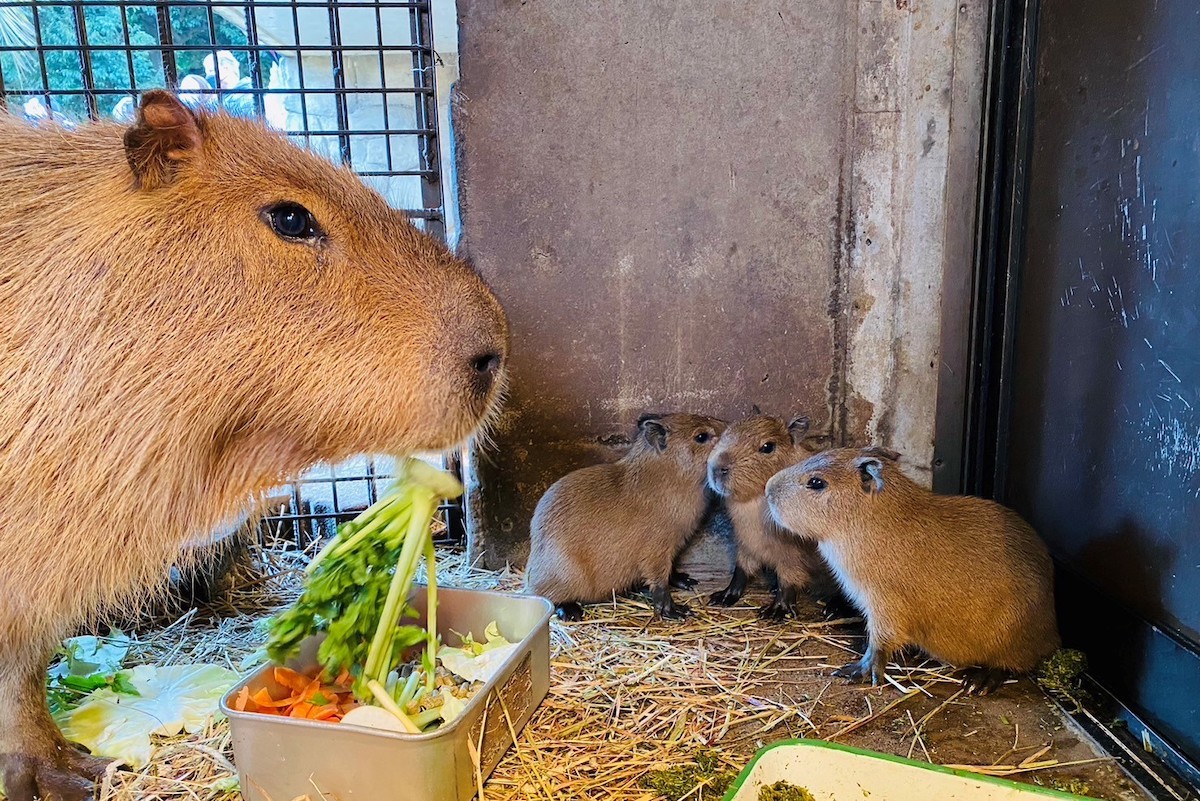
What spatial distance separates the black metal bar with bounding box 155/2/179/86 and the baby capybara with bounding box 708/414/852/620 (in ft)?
7.73

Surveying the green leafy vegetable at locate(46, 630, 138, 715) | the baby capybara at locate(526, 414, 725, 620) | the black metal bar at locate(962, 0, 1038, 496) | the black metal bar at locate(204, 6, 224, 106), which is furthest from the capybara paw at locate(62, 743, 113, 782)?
the black metal bar at locate(962, 0, 1038, 496)

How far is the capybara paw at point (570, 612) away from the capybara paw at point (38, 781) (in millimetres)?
1439

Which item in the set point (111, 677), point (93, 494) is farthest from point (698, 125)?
point (111, 677)

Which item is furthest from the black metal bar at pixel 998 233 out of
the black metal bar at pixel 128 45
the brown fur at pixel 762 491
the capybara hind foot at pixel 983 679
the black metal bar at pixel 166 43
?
the black metal bar at pixel 128 45

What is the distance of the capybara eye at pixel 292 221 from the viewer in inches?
63.2

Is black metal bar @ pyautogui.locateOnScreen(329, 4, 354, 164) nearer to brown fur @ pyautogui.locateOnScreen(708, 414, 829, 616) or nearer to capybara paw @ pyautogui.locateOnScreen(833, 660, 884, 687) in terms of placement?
brown fur @ pyautogui.locateOnScreen(708, 414, 829, 616)

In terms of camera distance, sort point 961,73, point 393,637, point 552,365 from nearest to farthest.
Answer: point 393,637, point 961,73, point 552,365

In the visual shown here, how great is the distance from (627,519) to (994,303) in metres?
1.51

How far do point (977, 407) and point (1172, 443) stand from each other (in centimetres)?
93

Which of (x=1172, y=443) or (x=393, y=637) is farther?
(x=1172, y=443)

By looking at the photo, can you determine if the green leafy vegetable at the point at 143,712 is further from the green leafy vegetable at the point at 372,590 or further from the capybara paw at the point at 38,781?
the green leafy vegetable at the point at 372,590

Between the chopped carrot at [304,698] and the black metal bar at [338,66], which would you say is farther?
the black metal bar at [338,66]

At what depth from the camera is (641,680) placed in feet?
8.16

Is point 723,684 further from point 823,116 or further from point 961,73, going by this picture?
point 961,73
